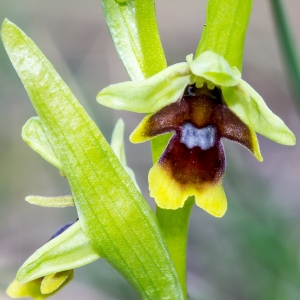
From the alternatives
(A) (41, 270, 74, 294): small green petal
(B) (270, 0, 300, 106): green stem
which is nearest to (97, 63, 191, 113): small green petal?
(A) (41, 270, 74, 294): small green petal

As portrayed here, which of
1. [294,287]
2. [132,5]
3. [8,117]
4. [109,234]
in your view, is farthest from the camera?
[8,117]

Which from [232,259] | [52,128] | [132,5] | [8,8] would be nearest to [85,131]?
[52,128]

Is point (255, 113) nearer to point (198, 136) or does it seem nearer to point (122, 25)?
point (198, 136)

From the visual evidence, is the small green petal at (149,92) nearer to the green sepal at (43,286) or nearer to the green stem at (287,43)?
the green sepal at (43,286)

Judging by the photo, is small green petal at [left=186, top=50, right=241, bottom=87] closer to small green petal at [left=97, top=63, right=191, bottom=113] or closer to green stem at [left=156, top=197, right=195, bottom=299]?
small green petal at [left=97, top=63, right=191, bottom=113]

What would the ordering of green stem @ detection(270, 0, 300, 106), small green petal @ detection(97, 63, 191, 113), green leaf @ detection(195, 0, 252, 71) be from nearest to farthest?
small green petal @ detection(97, 63, 191, 113)
green leaf @ detection(195, 0, 252, 71)
green stem @ detection(270, 0, 300, 106)

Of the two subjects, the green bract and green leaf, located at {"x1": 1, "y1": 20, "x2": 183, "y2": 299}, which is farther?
green leaf, located at {"x1": 1, "y1": 20, "x2": 183, "y2": 299}

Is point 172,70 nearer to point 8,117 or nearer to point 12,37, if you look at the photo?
point 12,37
